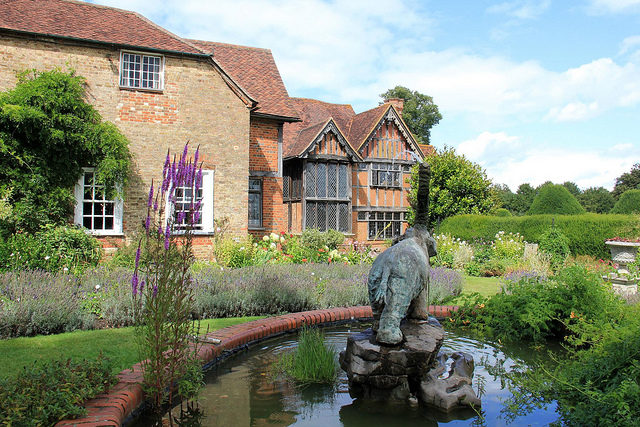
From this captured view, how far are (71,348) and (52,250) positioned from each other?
6.98m

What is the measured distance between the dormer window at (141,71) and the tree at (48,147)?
1.27m

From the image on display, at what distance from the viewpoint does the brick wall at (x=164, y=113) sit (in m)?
12.9

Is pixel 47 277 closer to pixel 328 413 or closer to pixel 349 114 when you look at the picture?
pixel 328 413

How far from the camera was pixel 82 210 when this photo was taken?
1314cm

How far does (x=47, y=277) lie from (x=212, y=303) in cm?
282

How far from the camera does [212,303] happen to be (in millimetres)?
7324

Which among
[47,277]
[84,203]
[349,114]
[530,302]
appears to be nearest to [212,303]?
[47,277]

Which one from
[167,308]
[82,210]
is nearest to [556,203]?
[82,210]

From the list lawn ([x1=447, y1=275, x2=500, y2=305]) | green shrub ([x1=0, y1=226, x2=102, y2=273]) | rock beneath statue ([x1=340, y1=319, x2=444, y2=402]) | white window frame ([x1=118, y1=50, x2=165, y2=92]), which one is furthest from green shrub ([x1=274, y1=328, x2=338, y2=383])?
white window frame ([x1=118, y1=50, x2=165, y2=92])

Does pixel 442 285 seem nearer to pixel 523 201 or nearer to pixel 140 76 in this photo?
pixel 140 76

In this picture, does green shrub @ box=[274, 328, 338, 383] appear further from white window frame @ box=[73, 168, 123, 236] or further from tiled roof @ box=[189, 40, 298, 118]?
tiled roof @ box=[189, 40, 298, 118]

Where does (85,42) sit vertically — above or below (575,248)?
above

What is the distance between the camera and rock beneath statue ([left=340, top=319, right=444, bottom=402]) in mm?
3986

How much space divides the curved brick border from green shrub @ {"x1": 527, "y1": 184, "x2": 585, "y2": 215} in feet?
60.9
